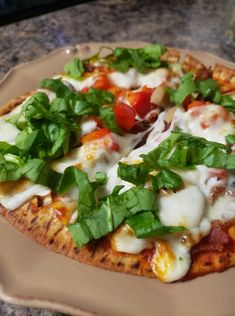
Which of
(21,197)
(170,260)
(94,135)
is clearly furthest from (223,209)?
(21,197)

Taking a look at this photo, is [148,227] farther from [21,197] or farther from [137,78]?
[137,78]

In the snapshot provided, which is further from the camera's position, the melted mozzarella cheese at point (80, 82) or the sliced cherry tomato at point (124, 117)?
the melted mozzarella cheese at point (80, 82)

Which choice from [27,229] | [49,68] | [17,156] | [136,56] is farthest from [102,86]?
[27,229]

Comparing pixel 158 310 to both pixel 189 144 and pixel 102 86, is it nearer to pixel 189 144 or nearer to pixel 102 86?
pixel 189 144

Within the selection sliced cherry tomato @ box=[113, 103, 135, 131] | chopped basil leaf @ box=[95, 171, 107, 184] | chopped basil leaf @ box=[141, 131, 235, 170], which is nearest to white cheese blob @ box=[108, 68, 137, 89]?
sliced cherry tomato @ box=[113, 103, 135, 131]

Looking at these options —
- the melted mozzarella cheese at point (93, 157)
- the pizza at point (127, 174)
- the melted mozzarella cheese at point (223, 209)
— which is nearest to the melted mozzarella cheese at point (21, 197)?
the pizza at point (127, 174)

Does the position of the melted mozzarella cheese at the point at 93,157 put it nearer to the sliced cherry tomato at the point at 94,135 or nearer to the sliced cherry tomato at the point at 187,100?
the sliced cherry tomato at the point at 94,135
